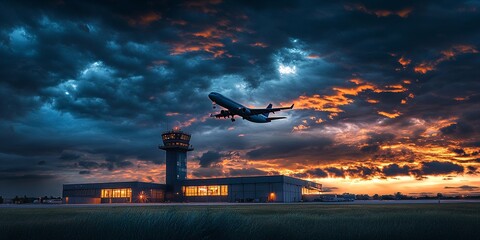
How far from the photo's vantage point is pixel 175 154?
150875mm

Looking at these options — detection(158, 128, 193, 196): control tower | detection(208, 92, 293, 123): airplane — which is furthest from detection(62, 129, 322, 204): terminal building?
detection(208, 92, 293, 123): airplane

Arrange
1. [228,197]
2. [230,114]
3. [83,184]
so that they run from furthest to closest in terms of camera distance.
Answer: [83,184]
[228,197]
[230,114]

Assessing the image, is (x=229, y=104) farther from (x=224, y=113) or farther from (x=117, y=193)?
(x=117, y=193)

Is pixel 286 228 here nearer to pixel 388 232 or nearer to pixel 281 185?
pixel 388 232

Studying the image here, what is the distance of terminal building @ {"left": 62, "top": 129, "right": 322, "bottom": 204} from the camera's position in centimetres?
12384

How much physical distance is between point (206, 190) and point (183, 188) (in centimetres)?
1066

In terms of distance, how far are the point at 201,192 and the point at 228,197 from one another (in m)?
11.0

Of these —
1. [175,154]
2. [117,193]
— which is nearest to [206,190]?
[175,154]

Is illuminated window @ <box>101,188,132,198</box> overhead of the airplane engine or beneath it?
beneath

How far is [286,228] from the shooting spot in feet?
50.8

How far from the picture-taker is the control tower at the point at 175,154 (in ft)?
486

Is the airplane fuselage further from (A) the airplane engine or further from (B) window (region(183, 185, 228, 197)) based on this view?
(B) window (region(183, 185, 228, 197))

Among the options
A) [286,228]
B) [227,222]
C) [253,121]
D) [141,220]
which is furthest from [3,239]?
[253,121]

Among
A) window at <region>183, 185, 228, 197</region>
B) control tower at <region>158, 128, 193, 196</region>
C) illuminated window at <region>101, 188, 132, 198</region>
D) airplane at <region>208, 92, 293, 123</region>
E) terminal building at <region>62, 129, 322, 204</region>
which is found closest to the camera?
airplane at <region>208, 92, 293, 123</region>
